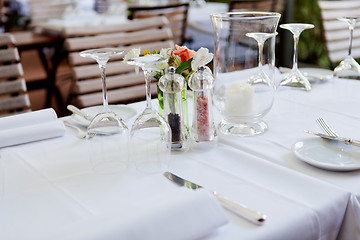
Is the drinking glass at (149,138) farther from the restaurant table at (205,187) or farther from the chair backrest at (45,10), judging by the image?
the chair backrest at (45,10)

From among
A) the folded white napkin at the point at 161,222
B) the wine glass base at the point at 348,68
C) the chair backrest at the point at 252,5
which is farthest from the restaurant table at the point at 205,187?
the chair backrest at the point at 252,5

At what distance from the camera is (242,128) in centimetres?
114

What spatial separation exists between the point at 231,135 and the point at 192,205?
442 mm

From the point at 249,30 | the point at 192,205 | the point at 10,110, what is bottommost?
the point at 10,110

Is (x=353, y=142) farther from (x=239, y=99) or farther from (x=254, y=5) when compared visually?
(x=254, y=5)

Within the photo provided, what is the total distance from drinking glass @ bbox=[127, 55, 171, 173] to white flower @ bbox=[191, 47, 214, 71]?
0.08m

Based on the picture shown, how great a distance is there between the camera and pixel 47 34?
11.3 feet

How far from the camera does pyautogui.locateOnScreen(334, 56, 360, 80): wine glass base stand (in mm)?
1493

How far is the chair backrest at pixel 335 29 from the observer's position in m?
2.49

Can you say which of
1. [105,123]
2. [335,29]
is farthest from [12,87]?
[335,29]

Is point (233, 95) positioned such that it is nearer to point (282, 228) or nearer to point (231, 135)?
point (231, 135)

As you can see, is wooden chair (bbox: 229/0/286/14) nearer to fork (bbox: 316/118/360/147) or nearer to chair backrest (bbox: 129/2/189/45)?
chair backrest (bbox: 129/2/189/45)

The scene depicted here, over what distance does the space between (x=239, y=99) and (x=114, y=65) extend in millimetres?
936

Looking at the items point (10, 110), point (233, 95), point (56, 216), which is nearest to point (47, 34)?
point (10, 110)
